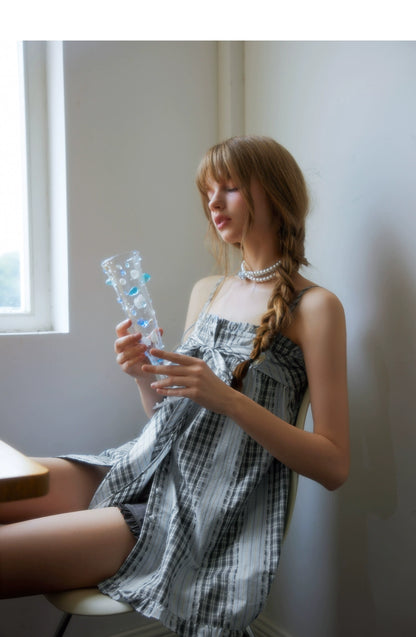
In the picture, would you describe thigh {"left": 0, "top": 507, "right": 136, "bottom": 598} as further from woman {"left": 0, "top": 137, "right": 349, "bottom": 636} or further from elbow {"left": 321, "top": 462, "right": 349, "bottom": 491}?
elbow {"left": 321, "top": 462, "right": 349, "bottom": 491}

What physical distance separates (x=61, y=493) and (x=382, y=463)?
0.70 meters

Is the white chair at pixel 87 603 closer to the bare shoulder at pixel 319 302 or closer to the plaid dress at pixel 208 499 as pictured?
the plaid dress at pixel 208 499

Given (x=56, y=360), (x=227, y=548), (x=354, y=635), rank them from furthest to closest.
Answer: (x=56, y=360)
(x=354, y=635)
(x=227, y=548)

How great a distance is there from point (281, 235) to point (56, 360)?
2.19 ft

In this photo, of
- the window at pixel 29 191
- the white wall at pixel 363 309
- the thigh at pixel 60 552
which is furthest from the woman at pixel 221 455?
the window at pixel 29 191

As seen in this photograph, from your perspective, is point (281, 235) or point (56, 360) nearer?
point (281, 235)

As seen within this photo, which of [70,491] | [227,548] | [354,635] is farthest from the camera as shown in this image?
[354,635]

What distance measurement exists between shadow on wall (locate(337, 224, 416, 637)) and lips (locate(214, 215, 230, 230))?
34 cm

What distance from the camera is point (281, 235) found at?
1328mm

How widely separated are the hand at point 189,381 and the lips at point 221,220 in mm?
388

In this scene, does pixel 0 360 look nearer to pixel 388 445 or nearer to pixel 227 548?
pixel 227 548

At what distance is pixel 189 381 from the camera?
3.39ft

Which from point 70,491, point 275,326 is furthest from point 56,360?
point 275,326
